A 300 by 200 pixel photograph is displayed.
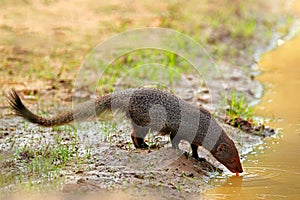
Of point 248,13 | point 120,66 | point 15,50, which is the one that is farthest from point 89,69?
point 248,13

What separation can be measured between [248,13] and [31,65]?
5.26 m

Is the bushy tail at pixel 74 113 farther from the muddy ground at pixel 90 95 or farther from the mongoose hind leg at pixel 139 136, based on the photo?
the mongoose hind leg at pixel 139 136

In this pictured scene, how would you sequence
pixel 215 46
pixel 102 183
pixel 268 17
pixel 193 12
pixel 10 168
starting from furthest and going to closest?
1. pixel 268 17
2. pixel 193 12
3. pixel 215 46
4. pixel 10 168
5. pixel 102 183

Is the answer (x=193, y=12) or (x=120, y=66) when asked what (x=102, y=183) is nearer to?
(x=120, y=66)

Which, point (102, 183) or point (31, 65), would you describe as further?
point (31, 65)

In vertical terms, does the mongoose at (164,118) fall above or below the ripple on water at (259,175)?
above

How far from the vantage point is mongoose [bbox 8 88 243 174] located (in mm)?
5000

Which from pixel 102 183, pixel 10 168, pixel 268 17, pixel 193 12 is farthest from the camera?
pixel 268 17

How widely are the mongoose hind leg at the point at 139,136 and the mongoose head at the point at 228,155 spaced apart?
0.61 m

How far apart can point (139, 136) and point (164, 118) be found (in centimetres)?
27

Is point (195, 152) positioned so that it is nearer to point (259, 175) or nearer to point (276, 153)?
point (259, 175)

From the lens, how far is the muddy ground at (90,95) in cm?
444

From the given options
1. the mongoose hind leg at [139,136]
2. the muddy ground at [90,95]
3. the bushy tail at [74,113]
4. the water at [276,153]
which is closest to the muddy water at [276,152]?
the water at [276,153]

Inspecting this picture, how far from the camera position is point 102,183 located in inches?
170
